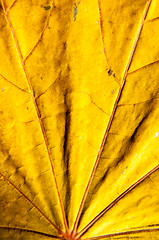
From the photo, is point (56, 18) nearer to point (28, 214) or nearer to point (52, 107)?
point (52, 107)

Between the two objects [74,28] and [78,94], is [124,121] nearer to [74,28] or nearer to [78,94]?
[78,94]

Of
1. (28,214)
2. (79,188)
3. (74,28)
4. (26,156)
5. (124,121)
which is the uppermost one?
(74,28)

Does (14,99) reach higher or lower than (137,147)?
higher

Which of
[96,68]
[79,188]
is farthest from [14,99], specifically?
[79,188]

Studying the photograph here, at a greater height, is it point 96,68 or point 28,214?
point 96,68

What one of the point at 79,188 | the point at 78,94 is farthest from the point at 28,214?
the point at 78,94

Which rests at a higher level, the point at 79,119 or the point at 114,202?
the point at 79,119
